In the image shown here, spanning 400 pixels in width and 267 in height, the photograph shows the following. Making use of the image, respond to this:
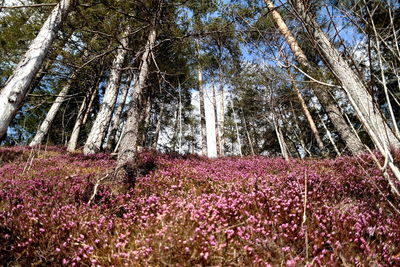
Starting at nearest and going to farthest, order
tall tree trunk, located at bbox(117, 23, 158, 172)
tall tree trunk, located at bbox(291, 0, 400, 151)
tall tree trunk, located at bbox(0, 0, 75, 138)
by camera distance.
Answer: tall tree trunk, located at bbox(291, 0, 400, 151), tall tree trunk, located at bbox(0, 0, 75, 138), tall tree trunk, located at bbox(117, 23, 158, 172)

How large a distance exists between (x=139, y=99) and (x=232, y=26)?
11.8ft

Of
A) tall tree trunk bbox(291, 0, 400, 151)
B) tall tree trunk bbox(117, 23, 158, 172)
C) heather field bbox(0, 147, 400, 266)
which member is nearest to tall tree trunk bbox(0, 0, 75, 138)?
heather field bbox(0, 147, 400, 266)

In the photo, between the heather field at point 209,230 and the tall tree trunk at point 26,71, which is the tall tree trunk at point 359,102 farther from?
the tall tree trunk at point 26,71

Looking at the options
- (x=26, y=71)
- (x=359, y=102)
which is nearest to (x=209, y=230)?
(x=359, y=102)

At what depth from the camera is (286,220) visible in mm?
2725

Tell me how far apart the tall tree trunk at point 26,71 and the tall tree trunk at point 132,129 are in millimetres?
1939

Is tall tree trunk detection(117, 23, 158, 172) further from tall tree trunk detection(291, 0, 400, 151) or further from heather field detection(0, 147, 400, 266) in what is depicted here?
tall tree trunk detection(291, 0, 400, 151)

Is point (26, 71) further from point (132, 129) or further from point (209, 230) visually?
point (209, 230)

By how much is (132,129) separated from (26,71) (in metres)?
2.29

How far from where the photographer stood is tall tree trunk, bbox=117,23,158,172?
472 cm

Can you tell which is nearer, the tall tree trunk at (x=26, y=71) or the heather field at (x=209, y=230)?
the heather field at (x=209, y=230)

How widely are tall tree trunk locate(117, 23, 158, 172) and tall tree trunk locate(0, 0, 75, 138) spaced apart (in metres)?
1.94

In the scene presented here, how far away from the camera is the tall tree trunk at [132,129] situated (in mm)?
4723

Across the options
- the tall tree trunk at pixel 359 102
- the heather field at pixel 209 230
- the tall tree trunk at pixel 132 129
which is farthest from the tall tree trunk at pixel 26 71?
the tall tree trunk at pixel 359 102
